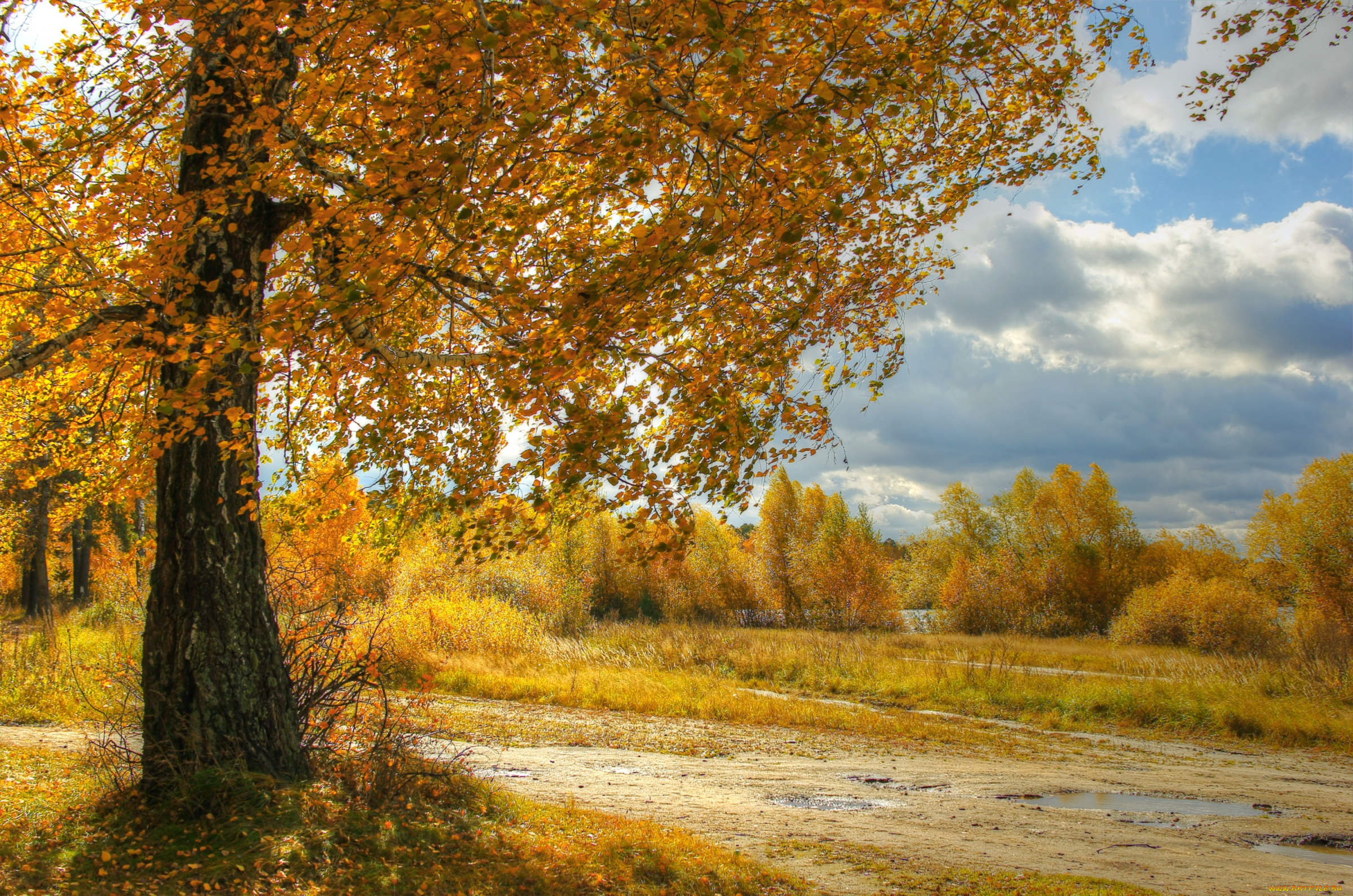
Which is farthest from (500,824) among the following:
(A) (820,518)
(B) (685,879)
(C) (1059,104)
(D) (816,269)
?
(A) (820,518)

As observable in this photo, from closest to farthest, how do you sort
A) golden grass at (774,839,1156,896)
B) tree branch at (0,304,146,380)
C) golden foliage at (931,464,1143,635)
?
golden grass at (774,839,1156,896)
tree branch at (0,304,146,380)
golden foliage at (931,464,1143,635)

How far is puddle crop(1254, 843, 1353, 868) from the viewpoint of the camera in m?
6.68

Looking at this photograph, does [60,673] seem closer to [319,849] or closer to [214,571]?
[214,571]

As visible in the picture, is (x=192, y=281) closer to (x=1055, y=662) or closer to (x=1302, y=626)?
(x=1055, y=662)

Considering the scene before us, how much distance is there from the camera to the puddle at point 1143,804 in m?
8.27

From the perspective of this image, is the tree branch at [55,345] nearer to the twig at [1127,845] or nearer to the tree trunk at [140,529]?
the twig at [1127,845]

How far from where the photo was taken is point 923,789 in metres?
8.85

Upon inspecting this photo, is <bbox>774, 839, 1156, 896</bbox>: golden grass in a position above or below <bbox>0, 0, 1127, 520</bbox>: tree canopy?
below

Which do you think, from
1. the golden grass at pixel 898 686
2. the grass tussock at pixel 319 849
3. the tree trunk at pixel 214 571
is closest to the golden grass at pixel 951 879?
the grass tussock at pixel 319 849

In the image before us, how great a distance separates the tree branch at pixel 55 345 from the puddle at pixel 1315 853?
1091cm

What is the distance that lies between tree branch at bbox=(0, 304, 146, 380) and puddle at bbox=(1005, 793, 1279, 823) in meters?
10.1

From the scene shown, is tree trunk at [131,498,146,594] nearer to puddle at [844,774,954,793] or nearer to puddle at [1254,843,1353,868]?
puddle at [844,774,954,793]

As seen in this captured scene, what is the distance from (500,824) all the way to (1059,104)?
818cm

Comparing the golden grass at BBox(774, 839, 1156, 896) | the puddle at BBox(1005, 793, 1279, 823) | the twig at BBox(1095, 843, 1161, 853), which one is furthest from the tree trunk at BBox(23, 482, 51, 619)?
the twig at BBox(1095, 843, 1161, 853)
